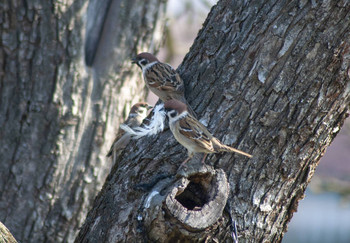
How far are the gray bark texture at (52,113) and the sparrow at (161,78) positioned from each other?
47cm

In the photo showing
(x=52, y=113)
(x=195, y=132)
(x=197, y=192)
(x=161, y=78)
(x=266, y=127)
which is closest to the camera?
(x=197, y=192)

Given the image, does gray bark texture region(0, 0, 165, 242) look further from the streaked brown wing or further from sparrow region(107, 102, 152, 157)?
the streaked brown wing

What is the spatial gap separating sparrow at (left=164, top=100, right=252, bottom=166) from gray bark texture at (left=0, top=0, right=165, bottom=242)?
5.08 ft

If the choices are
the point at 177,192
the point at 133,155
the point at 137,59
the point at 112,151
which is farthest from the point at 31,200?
the point at 177,192

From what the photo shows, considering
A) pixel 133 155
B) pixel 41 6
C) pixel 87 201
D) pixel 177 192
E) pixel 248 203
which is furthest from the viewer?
pixel 87 201

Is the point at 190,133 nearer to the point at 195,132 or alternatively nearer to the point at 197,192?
the point at 195,132

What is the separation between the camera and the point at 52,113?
13.4 ft

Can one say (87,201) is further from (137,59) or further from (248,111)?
(248,111)

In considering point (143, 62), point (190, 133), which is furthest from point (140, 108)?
point (190, 133)

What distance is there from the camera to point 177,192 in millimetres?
2295

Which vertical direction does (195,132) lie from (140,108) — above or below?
above

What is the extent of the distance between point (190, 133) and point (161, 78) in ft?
4.10

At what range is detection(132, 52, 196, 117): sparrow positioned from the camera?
303 centimetres

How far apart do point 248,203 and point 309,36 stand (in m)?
0.92
